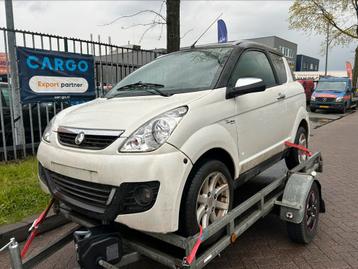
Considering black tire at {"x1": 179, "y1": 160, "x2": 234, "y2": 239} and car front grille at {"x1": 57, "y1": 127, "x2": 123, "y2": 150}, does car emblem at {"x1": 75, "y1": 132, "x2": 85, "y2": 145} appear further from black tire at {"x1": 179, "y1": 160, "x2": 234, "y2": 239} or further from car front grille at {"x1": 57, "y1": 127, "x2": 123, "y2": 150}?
black tire at {"x1": 179, "y1": 160, "x2": 234, "y2": 239}

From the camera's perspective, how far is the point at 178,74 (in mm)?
3303

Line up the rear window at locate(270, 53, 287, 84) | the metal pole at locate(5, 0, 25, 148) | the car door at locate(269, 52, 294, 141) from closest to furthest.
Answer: the car door at locate(269, 52, 294, 141) < the rear window at locate(270, 53, 287, 84) < the metal pole at locate(5, 0, 25, 148)

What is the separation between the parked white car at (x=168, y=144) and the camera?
2211 millimetres

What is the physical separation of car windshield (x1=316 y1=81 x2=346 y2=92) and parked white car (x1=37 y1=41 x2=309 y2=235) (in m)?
19.4

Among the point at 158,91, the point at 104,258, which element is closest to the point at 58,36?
the point at 158,91

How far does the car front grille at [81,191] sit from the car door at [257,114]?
1372mm

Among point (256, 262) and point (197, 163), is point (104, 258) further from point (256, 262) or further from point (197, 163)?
point (256, 262)

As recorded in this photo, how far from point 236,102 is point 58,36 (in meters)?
4.57

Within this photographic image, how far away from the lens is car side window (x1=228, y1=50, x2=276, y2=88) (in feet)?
10.8

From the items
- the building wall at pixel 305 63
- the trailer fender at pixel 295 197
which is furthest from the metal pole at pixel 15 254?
the building wall at pixel 305 63

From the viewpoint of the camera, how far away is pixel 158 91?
295 cm

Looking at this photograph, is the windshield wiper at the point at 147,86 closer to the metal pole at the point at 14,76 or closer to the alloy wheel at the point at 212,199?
the alloy wheel at the point at 212,199

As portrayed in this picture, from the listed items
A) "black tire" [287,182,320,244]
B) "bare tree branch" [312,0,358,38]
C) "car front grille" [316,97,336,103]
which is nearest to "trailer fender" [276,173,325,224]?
"black tire" [287,182,320,244]

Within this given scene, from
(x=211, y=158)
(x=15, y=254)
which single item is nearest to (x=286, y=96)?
(x=211, y=158)
